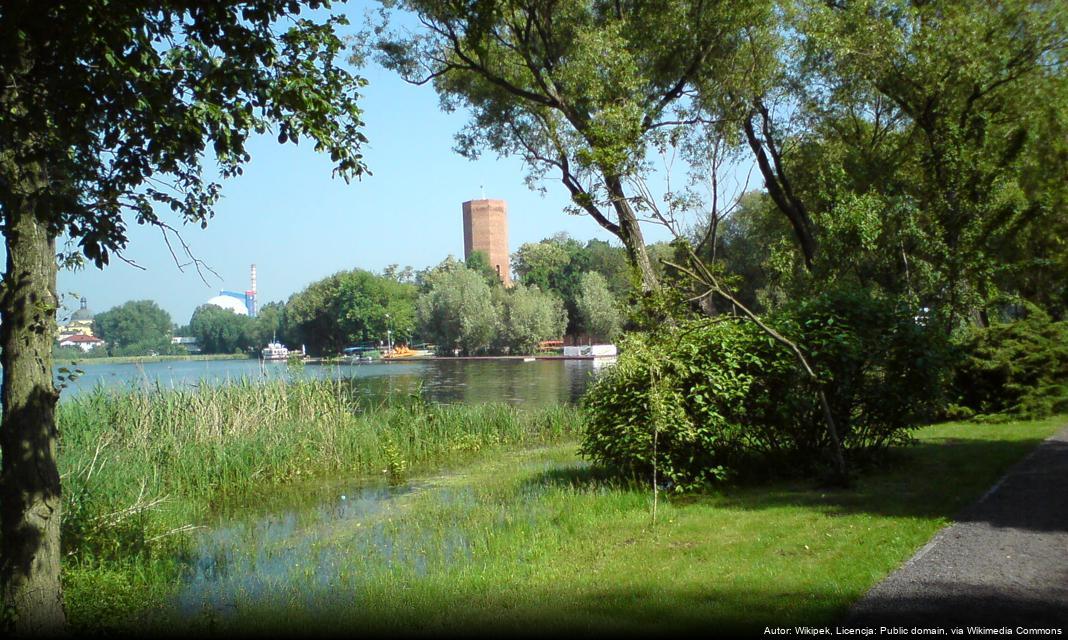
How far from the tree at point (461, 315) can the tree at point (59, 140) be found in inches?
2503

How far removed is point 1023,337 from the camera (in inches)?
590

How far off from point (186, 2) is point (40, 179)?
5.77ft

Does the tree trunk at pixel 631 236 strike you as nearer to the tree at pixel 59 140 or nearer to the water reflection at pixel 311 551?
the water reflection at pixel 311 551

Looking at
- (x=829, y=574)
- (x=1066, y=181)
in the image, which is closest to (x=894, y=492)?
(x=829, y=574)

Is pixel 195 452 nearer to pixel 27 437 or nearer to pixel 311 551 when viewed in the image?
pixel 311 551

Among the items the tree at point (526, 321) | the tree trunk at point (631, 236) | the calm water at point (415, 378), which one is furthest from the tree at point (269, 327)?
the tree trunk at point (631, 236)

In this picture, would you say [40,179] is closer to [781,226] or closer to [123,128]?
[123,128]

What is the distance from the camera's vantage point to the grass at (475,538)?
6320 millimetres

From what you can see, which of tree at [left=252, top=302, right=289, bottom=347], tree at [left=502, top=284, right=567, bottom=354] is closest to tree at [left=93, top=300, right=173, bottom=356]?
tree at [left=252, top=302, right=289, bottom=347]

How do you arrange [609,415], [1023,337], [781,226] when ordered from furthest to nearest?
A: [781,226]
[1023,337]
[609,415]

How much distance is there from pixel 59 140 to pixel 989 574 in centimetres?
770

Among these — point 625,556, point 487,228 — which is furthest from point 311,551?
point 487,228

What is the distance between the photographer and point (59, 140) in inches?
252

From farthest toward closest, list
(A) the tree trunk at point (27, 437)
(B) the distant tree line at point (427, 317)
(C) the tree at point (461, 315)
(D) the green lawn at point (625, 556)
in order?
(C) the tree at point (461, 315), (B) the distant tree line at point (427, 317), (A) the tree trunk at point (27, 437), (D) the green lawn at point (625, 556)
